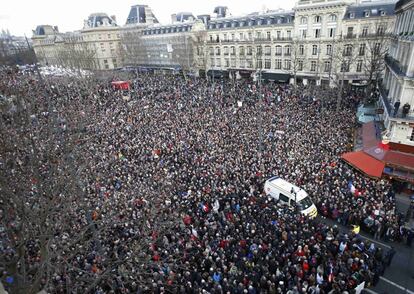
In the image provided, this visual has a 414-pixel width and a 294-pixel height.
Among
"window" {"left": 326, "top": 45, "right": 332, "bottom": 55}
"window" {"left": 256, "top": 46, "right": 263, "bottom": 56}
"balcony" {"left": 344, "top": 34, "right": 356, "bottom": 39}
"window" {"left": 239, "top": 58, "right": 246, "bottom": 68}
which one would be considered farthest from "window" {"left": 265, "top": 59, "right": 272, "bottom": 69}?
"balcony" {"left": 344, "top": 34, "right": 356, "bottom": 39}

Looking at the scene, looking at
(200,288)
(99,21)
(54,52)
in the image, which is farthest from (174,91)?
(54,52)

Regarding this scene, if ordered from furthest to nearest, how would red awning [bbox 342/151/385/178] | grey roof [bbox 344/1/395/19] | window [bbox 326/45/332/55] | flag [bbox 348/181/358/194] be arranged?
window [bbox 326/45/332/55] → grey roof [bbox 344/1/395/19] → red awning [bbox 342/151/385/178] → flag [bbox 348/181/358/194]

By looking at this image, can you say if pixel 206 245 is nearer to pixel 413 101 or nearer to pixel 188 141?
pixel 188 141

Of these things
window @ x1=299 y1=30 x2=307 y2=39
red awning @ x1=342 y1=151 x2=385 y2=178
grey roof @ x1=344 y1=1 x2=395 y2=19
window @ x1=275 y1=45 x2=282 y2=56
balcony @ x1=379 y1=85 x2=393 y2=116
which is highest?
grey roof @ x1=344 y1=1 x2=395 y2=19

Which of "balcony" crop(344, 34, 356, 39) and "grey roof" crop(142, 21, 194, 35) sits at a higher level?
"grey roof" crop(142, 21, 194, 35)

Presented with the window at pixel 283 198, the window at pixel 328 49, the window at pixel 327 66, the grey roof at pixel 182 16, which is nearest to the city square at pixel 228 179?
the window at pixel 283 198

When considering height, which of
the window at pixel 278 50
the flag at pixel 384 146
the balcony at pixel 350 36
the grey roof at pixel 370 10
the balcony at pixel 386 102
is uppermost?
the grey roof at pixel 370 10

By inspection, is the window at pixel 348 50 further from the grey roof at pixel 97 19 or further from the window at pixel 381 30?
the grey roof at pixel 97 19

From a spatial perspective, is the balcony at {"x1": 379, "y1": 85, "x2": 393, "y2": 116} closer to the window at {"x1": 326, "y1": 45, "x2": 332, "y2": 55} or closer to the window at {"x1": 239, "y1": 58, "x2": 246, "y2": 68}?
A: the window at {"x1": 326, "y1": 45, "x2": 332, "y2": 55}

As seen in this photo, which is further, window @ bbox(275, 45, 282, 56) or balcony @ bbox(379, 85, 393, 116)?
window @ bbox(275, 45, 282, 56)
